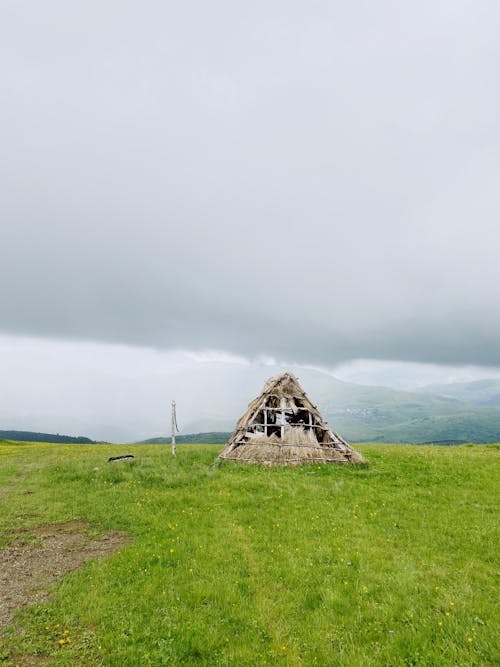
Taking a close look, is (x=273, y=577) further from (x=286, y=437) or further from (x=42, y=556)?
(x=286, y=437)

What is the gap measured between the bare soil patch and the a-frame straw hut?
545 inches

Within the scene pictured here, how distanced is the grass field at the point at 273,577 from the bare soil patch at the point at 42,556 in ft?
1.84

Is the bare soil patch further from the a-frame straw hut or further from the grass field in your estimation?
the a-frame straw hut

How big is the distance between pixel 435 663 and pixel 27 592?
11.0 m

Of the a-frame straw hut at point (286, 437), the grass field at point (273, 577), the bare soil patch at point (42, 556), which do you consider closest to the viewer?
the grass field at point (273, 577)

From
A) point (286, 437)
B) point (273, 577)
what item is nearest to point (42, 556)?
point (273, 577)

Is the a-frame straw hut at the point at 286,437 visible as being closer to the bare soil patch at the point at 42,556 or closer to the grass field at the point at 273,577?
the grass field at the point at 273,577

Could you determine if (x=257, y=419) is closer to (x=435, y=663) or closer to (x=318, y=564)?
(x=318, y=564)

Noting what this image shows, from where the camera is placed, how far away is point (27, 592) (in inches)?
440

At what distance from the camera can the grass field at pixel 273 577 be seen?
843 cm

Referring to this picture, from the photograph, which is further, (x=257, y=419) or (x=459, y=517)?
(x=257, y=419)

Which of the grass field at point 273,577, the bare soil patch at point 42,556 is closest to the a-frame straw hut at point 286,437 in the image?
the grass field at point 273,577

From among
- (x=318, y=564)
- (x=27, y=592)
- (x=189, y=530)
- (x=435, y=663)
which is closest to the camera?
(x=435, y=663)

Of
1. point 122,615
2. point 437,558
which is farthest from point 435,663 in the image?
point 122,615
